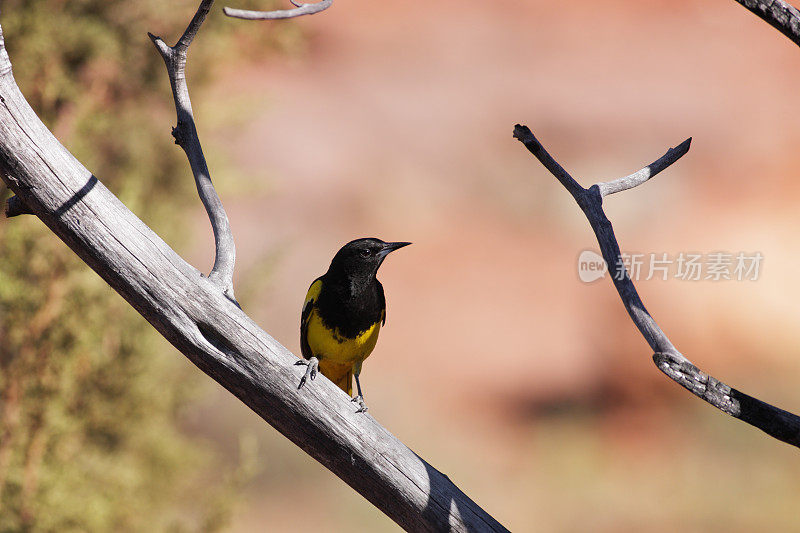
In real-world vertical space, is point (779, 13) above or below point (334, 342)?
above

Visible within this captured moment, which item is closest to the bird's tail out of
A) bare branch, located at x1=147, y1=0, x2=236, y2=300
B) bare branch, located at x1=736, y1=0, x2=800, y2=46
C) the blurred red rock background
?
bare branch, located at x1=147, y1=0, x2=236, y2=300

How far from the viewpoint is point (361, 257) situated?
9.23ft

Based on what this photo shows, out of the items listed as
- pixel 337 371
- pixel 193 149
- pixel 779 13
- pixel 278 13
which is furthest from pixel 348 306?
pixel 779 13

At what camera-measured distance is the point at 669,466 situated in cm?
903

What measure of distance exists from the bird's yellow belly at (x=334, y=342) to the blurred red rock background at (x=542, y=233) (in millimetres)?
5262

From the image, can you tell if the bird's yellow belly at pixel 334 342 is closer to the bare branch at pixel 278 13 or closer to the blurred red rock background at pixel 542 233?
the bare branch at pixel 278 13

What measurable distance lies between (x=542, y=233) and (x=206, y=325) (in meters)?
9.36

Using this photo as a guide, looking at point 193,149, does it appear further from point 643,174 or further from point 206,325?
point 643,174

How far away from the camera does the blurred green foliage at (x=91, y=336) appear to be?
383 cm

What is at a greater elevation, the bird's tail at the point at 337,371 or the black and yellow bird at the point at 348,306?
the black and yellow bird at the point at 348,306

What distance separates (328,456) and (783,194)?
9.96m

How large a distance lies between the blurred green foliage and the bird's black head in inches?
68.5

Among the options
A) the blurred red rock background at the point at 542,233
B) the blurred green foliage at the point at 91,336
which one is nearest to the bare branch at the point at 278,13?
the blurred green foliage at the point at 91,336

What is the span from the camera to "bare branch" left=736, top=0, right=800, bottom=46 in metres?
1.60
